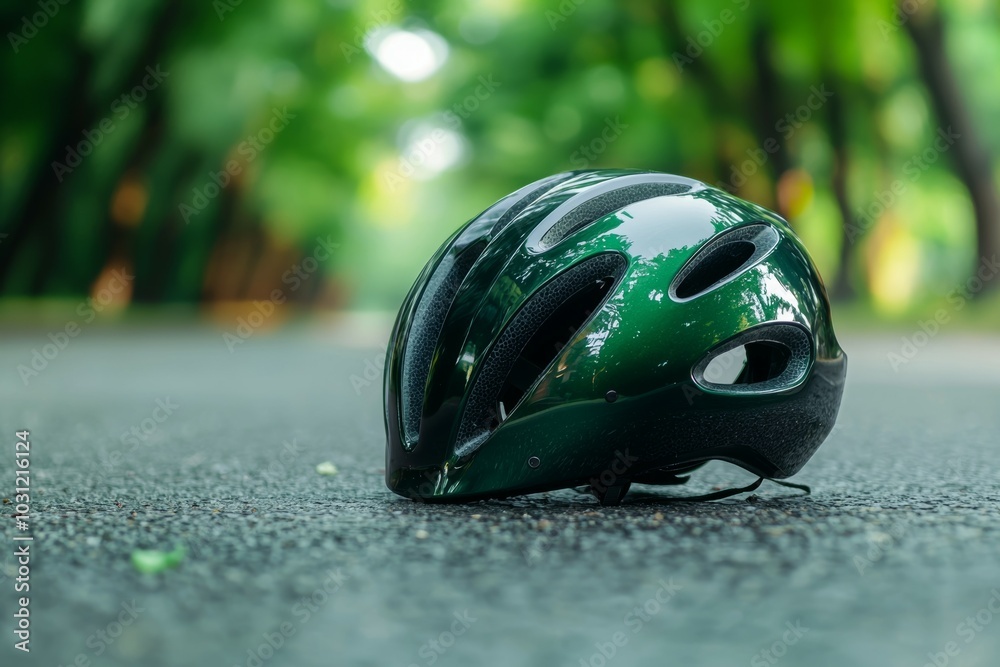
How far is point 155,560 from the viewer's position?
2.60 m

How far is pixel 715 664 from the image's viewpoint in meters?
1.96

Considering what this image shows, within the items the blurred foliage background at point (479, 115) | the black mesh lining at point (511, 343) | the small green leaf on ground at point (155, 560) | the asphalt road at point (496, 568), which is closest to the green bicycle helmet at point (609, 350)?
the black mesh lining at point (511, 343)

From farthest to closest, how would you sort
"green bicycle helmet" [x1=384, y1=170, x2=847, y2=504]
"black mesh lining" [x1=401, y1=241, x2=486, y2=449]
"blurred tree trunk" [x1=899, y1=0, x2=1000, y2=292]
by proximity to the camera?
"blurred tree trunk" [x1=899, y1=0, x2=1000, y2=292] → "black mesh lining" [x1=401, y1=241, x2=486, y2=449] → "green bicycle helmet" [x1=384, y1=170, x2=847, y2=504]

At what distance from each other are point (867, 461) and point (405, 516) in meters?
2.31

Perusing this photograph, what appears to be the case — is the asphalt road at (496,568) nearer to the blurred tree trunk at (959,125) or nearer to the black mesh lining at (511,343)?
the black mesh lining at (511,343)

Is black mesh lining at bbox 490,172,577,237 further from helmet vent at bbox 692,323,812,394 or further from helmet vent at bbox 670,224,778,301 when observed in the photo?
helmet vent at bbox 692,323,812,394

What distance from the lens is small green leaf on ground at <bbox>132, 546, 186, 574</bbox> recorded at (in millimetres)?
2574

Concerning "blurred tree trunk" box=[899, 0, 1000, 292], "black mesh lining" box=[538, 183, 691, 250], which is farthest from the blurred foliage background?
"black mesh lining" box=[538, 183, 691, 250]

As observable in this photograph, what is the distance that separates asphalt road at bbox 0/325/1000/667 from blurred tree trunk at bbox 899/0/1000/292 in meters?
15.1

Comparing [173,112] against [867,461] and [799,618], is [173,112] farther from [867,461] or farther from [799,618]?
[799,618]

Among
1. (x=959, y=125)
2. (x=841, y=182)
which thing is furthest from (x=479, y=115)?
(x=959, y=125)

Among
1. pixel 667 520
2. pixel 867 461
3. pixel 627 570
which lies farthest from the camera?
pixel 867 461

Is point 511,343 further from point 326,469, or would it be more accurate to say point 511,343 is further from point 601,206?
point 326,469

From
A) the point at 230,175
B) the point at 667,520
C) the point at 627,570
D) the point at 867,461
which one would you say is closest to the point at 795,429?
the point at 667,520
